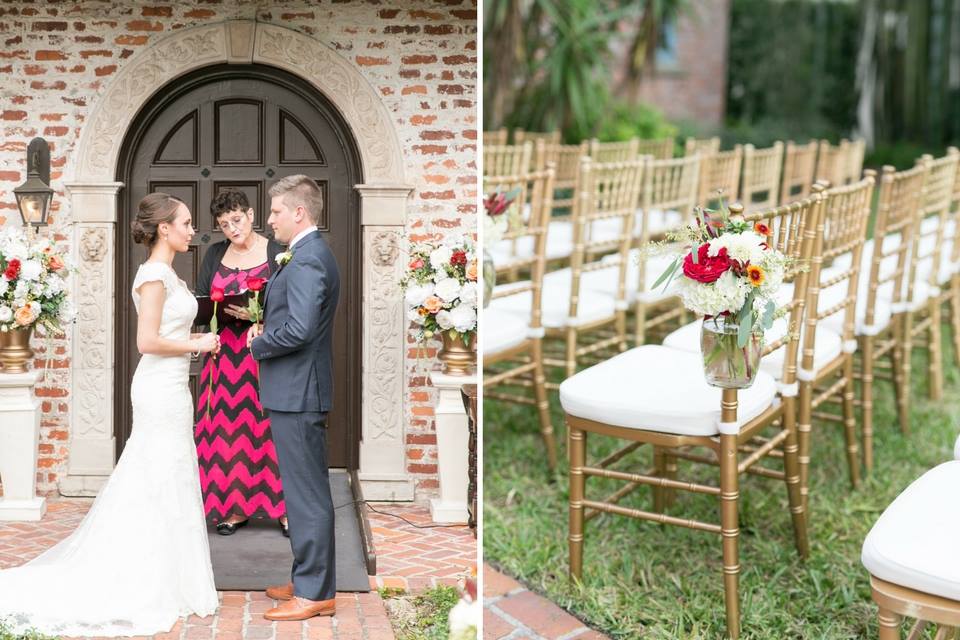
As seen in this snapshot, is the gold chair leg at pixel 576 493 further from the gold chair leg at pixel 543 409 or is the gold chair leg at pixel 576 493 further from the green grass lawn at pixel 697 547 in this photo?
the gold chair leg at pixel 543 409

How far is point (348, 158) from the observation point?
3.37m

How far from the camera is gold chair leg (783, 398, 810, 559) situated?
3367mm

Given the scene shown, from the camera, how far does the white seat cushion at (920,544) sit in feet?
6.76

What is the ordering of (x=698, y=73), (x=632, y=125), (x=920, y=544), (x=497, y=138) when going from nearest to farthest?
(x=920, y=544) → (x=497, y=138) → (x=632, y=125) → (x=698, y=73)

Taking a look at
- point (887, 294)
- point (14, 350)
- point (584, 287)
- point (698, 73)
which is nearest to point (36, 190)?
point (14, 350)

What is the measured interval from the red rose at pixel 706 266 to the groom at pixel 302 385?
38.7 inches

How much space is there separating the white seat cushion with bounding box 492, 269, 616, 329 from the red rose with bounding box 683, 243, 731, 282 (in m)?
1.54

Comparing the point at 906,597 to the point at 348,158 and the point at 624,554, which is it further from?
the point at 348,158

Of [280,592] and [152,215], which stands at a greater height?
[152,215]

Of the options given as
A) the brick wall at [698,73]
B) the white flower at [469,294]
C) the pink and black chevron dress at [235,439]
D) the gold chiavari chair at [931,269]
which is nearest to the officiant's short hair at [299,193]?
the white flower at [469,294]

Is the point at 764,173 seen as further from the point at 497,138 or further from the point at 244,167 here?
the point at 244,167

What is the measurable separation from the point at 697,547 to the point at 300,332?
1.67 meters

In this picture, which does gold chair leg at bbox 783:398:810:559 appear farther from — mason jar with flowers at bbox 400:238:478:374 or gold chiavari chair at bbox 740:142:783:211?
gold chiavari chair at bbox 740:142:783:211

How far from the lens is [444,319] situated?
3383mm
